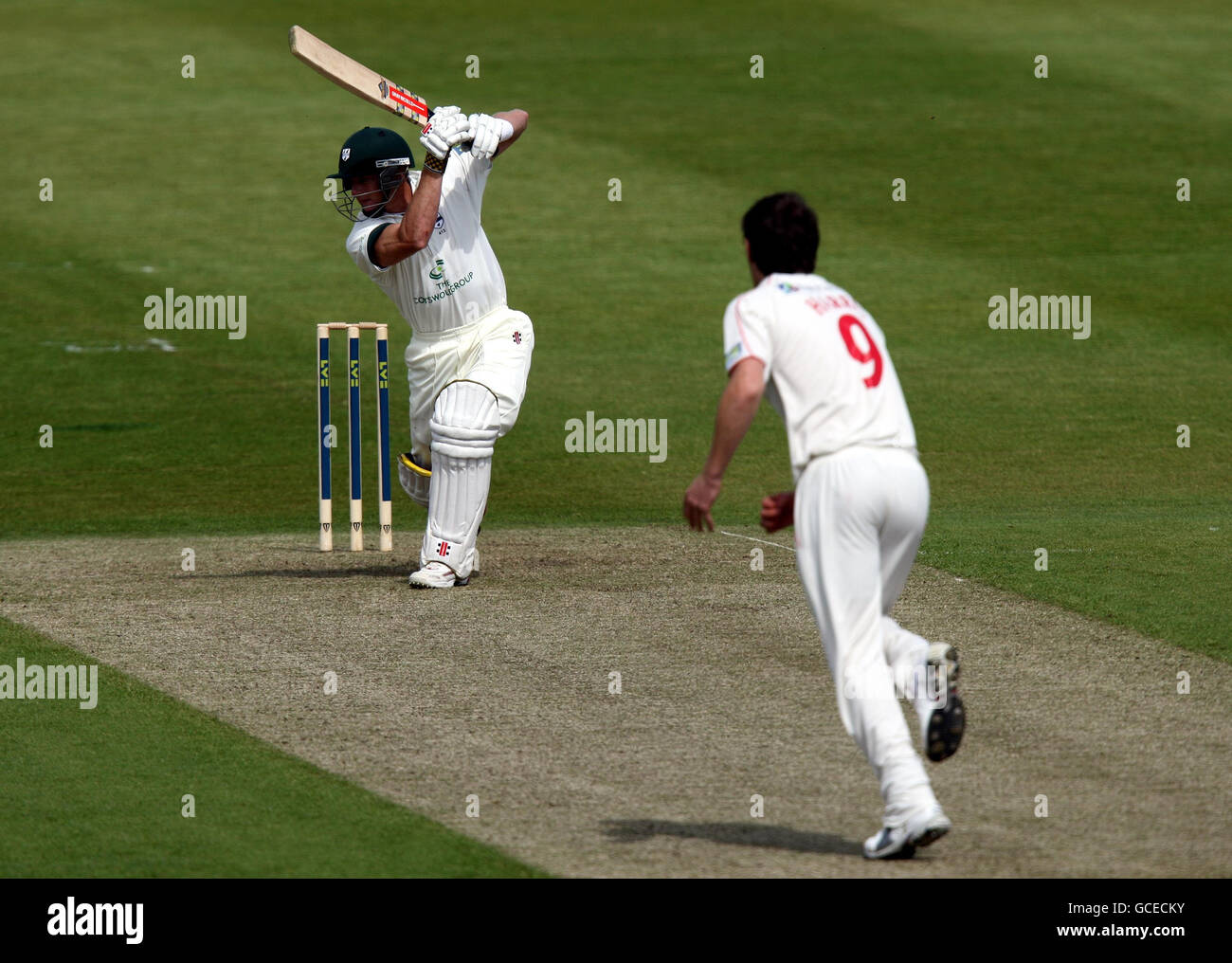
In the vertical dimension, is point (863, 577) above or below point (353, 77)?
below

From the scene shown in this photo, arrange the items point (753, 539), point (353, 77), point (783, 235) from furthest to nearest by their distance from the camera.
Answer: point (753, 539) → point (353, 77) → point (783, 235)

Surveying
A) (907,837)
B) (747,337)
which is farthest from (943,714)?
(747,337)

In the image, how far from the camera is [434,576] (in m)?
9.53

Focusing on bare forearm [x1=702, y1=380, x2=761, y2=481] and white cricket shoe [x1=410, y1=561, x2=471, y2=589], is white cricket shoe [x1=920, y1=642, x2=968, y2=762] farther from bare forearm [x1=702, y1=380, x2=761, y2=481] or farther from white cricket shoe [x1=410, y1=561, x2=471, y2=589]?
white cricket shoe [x1=410, y1=561, x2=471, y2=589]

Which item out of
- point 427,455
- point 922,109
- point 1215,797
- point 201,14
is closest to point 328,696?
point 427,455

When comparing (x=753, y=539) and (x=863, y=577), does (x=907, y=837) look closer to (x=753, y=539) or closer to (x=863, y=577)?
(x=863, y=577)

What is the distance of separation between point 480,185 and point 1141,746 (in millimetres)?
4780

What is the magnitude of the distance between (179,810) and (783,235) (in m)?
2.73

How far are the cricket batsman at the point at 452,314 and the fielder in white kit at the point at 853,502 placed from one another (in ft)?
13.4

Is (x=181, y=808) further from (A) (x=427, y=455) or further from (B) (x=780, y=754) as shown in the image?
(A) (x=427, y=455)

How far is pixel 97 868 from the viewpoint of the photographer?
5.51m

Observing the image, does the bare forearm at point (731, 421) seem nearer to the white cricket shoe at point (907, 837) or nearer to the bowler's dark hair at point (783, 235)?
the bowler's dark hair at point (783, 235)

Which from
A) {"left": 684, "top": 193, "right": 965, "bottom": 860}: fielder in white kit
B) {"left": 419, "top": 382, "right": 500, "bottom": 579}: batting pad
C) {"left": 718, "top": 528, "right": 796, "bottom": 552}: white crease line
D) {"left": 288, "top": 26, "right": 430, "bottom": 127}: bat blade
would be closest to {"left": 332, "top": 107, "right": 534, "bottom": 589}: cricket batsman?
{"left": 419, "top": 382, "right": 500, "bottom": 579}: batting pad

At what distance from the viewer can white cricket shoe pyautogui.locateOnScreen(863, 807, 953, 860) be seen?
5270 millimetres
